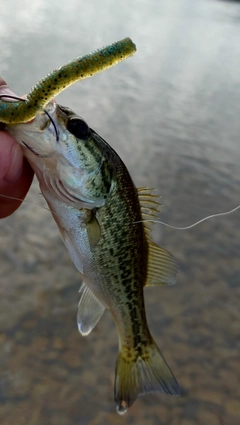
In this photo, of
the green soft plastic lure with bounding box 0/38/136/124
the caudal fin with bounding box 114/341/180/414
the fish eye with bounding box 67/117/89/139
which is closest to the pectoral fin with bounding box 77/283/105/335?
the caudal fin with bounding box 114/341/180/414

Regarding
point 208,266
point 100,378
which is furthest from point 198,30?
point 100,378

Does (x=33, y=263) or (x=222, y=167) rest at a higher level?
(x=33, y=263)

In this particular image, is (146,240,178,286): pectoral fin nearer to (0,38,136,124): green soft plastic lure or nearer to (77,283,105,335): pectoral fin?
(77,283,105,335): pectoral fin

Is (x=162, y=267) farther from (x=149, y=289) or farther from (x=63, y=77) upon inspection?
(x=149, y=289)

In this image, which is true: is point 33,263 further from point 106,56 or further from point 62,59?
point 62,59

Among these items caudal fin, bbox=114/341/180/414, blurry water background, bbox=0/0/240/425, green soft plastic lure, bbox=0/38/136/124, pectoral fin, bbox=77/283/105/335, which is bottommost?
blurry water background, bbox=0/0/240/425
